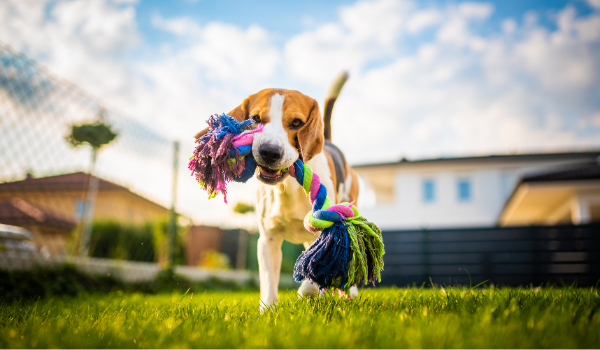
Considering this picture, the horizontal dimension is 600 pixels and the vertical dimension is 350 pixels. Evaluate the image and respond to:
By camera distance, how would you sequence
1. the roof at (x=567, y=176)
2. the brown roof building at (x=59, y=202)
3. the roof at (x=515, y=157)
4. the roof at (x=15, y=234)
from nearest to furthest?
the brown roof building at (x=59, y=202)
the roof at (x=15, y=234)
the roof at (x=567, y=176)
the roof at (x=515, y=157)

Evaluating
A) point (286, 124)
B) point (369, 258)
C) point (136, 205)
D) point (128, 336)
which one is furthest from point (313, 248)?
point (136, 205)

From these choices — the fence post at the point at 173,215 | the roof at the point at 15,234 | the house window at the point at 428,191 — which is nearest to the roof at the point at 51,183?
the fence post at the point at 173,215

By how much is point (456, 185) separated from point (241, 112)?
19846 mm

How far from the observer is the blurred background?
4805 mm

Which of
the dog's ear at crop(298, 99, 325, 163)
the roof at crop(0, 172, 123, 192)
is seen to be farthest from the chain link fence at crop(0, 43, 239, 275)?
the dog's ear at crop(298, 99, 325, 163)

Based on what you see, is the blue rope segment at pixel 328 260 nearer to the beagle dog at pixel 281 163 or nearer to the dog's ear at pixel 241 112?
the beagle dog at pixel 281 163

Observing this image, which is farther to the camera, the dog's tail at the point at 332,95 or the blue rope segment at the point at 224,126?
the dog's tail at the point at 332,95

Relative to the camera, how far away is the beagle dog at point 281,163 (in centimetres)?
239

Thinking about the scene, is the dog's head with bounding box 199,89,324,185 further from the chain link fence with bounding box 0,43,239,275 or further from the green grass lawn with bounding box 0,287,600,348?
the chain link fence with bounding box 0,43,239,275

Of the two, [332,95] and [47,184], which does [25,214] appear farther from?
[332,95]

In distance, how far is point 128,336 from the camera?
158 centimetres

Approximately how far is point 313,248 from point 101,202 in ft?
19.6

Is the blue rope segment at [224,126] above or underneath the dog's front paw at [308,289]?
above

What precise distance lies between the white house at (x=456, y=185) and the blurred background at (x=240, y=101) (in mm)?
7340
